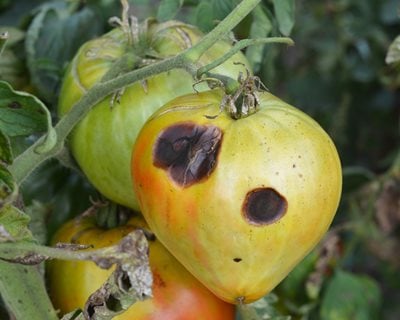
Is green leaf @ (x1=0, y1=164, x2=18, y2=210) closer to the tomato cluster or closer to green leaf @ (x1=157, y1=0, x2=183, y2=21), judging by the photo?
the tomato cluster

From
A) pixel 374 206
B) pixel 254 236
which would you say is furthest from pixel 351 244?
pixel 254 236

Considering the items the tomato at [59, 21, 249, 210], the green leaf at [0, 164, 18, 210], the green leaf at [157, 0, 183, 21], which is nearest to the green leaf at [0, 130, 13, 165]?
the green leaf at [0, 164, 18, 210]

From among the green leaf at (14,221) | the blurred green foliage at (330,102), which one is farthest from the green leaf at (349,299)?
the green leaf at (14,221)

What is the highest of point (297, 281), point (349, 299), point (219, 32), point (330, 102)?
point (219, 32)

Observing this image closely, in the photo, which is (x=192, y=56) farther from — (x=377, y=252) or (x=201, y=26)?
(x=377, y=252)

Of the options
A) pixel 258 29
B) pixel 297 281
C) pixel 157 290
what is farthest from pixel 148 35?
pixel 297 281

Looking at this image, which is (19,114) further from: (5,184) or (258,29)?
(258,29)
